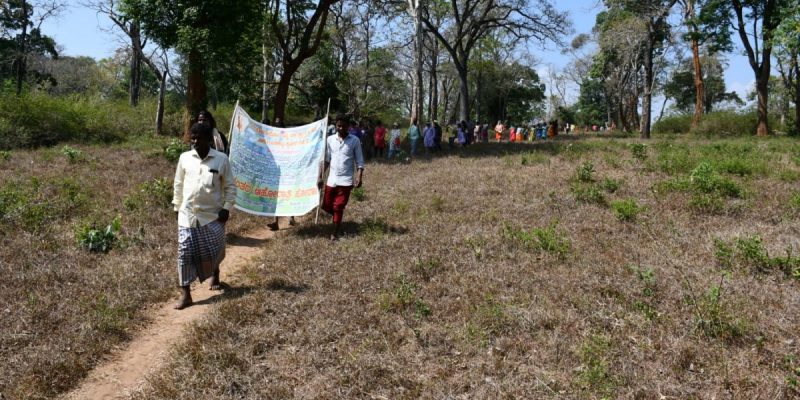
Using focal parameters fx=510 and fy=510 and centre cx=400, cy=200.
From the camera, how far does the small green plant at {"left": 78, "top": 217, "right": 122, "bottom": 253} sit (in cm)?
641

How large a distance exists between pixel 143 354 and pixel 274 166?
3728 millimetres

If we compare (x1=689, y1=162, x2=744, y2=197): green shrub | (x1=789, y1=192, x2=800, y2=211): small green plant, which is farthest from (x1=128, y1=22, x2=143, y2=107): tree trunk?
(x1=789, y1=192, x2=800, y2=211): small green plant

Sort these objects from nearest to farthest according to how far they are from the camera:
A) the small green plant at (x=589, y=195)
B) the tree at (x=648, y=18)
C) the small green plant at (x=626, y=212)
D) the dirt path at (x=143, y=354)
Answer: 1. the dirt path at (x=143, y=354)
2. the small green plant at (x=626, y=212)
3. the small green plant at (x=589, y=195)
4. the tree at (x=648, y=18)

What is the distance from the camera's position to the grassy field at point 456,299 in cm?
352

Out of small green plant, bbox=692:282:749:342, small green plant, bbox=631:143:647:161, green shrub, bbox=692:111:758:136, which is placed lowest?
small green plant, bbox=692:282:749:342

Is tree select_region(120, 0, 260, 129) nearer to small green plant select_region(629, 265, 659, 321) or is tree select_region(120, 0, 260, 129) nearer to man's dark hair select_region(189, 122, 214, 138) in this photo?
man's dark hair select_region(189, 122, 214, 138)

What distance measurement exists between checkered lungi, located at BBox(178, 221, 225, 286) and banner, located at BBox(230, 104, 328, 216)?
2068mm

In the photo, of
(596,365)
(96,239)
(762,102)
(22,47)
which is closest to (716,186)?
(596,365)

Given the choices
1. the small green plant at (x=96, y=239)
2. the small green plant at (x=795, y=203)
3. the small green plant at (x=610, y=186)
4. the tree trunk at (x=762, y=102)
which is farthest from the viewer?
the tree trunk at (x=762, y=102)

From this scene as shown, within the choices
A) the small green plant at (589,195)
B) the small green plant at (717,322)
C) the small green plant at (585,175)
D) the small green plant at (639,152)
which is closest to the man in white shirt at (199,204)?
the small green plant at (717,322)

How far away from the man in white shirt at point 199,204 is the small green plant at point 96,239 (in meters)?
2.13

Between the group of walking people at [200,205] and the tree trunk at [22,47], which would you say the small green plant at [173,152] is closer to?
the group of walking people at [200,205]

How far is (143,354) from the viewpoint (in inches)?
165

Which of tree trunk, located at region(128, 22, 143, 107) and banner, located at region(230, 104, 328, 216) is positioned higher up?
tree trunk, located at region(128, 22, 143, 107)
